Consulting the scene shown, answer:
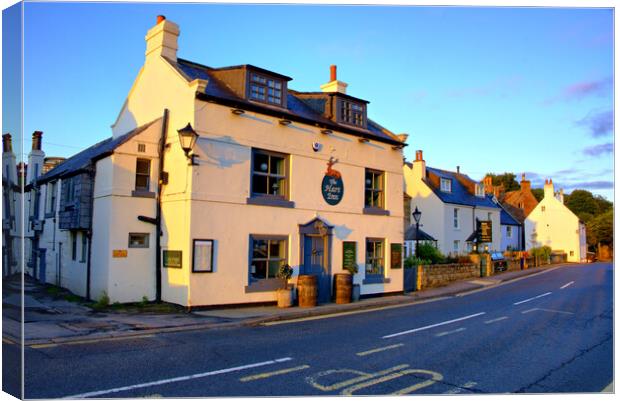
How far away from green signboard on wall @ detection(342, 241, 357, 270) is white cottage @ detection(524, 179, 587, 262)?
107 ft

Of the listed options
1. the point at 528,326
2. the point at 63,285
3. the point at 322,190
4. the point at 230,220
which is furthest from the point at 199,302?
the point at 528,326

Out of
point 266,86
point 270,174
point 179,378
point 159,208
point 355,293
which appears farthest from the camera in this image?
point 355,293

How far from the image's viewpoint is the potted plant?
15.5 m

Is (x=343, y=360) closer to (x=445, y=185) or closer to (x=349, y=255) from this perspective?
(x=349, y=255)

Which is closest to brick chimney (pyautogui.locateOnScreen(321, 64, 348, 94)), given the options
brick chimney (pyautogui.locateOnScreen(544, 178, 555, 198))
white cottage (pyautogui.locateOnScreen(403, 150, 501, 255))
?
white cottage (pyautogui.locateOnScreen(403, 150, 501, 255))

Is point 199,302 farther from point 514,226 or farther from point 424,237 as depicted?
point 514,226

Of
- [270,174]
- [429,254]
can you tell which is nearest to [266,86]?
[270,174]

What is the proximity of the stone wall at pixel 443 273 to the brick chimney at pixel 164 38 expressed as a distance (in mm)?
14414

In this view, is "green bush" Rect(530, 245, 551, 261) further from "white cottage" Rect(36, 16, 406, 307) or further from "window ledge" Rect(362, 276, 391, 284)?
"white cottage" Rect(36, 16, 406, 307)

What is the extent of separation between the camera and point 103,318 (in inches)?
492

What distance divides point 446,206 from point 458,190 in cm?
530

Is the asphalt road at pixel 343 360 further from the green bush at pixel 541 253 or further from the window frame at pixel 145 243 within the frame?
the green bush at pixel 541 253

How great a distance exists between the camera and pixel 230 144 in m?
15.5

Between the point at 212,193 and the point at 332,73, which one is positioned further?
the point at 332,73
